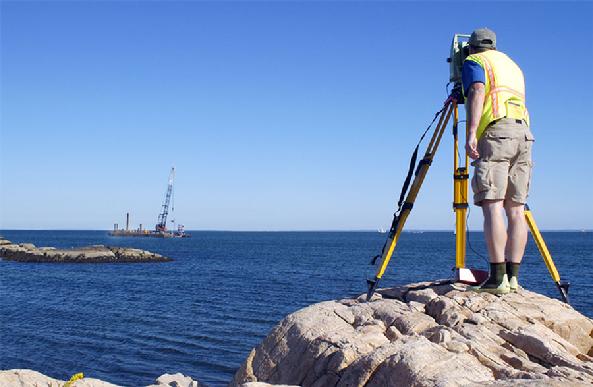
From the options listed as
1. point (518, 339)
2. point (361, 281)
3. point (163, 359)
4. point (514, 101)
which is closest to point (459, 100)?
point (514, 101)

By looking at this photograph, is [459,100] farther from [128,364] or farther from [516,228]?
[128,364]

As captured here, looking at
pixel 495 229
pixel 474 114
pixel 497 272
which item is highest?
pixel 474 114

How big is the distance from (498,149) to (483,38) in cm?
176

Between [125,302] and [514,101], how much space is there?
104ft

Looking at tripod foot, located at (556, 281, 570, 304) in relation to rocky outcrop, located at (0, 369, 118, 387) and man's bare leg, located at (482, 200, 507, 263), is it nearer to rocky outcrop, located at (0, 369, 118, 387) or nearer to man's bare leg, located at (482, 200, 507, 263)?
man's bare leg, located at (482, 200, 507, 263)

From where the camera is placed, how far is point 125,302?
35062mm

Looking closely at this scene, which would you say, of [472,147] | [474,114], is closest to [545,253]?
[472,147]

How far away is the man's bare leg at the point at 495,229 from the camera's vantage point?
24.1ft

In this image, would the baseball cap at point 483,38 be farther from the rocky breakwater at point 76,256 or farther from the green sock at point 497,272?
the rocky breakwater at point 76,256

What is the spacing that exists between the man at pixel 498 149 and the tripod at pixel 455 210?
44 centimetres

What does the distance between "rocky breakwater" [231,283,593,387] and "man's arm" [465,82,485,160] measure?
1.97 metres

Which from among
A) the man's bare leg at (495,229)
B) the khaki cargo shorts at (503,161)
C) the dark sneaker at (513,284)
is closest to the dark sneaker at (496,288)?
the dark sneaker at (513,284)

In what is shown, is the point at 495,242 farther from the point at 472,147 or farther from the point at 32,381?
the point at 32,381

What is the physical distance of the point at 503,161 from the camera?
7453 millimetres
